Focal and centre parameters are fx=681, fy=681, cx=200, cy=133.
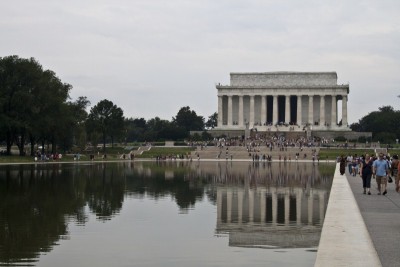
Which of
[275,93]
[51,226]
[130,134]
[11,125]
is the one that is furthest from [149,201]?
[130,134]

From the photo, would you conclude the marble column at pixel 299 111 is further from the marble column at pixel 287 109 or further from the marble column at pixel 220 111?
the marble column at pixel 220 111

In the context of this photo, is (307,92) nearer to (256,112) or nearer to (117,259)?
(256,112)

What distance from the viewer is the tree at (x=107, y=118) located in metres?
98.4

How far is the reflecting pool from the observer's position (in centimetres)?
1389

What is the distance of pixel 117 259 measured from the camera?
44.8 feet

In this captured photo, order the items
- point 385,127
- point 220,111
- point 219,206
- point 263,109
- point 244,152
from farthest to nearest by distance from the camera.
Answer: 1. point 385,127
2. point 220,111
3. point 263,109
4. point 244,152
5. point 219,206

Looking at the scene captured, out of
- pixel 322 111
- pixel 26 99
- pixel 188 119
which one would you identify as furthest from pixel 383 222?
pixel 188 119

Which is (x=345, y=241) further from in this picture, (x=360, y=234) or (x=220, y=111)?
(x=220, y=111)

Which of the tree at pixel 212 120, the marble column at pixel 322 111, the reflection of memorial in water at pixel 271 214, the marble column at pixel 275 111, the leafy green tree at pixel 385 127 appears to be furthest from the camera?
the tree at pixel 212 120

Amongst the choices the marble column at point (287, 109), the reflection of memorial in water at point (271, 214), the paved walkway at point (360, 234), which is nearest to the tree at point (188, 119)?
the marble column at point (287, 109)

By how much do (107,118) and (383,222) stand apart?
8421 centimetres

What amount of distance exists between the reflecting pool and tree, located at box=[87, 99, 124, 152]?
6740cm

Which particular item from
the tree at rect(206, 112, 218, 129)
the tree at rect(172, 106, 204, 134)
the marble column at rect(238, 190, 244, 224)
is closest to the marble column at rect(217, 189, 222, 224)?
the marble column at rect(238, 190, 244, 224)

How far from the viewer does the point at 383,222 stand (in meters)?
17.4
